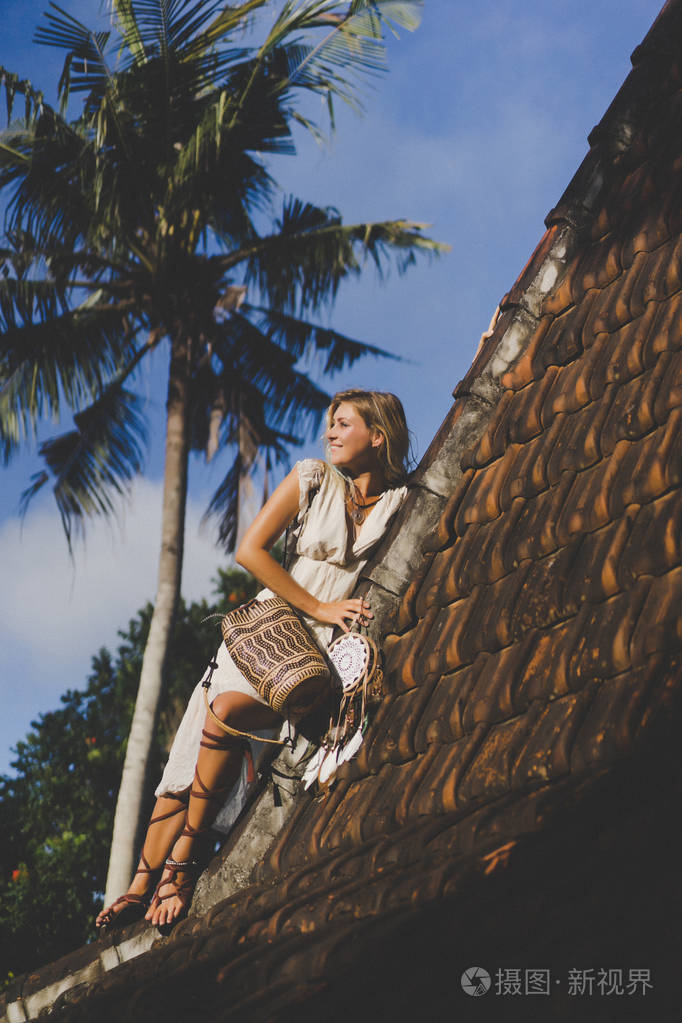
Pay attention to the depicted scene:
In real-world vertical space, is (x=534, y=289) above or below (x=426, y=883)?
above

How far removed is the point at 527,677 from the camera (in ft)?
8.91

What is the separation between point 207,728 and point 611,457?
1.93m

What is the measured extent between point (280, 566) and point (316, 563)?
0.22m

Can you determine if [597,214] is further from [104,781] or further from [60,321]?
[104,781]

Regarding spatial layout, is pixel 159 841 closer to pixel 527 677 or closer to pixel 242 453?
pixel 527 677

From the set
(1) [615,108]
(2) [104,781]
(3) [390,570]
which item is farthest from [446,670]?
(2) [104,781]

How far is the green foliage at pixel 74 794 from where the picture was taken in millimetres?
15852

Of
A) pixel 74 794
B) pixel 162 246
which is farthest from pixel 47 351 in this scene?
pixel 74 794

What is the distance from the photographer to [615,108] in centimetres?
410

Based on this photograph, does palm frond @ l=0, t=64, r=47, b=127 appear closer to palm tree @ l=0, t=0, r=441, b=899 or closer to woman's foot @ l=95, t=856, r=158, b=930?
palm tree @ l=0, t=0, r=441, b=899

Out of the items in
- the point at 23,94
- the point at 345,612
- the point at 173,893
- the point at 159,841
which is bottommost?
the point at 173,893

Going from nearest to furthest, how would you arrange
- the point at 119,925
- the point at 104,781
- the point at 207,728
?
the point at 207,728, the point at 119,925, the point at 104,781

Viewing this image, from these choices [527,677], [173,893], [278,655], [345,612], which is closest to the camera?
[527,677]

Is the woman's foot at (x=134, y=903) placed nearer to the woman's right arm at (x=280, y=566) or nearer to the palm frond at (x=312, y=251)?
the woman's right arm at (x=280, y=566)
